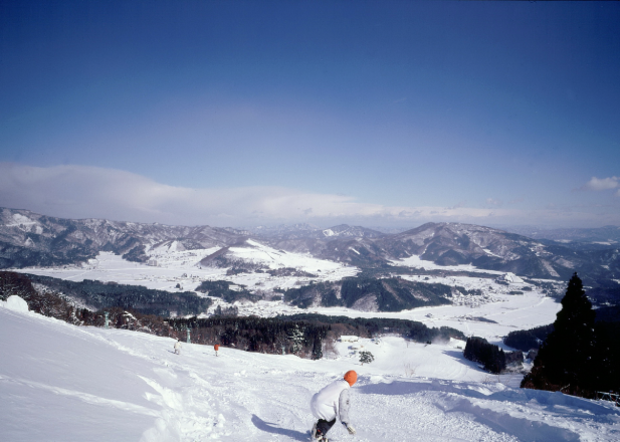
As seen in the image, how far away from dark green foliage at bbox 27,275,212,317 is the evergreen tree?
136456 mm

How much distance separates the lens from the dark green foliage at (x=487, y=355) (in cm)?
6691

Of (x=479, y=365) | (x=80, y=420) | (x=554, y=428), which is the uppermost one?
(x=80, y=420)

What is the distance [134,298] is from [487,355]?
147 meters

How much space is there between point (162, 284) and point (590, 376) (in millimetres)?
212050

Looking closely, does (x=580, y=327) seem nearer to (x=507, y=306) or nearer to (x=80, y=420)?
(x=80, y=420)

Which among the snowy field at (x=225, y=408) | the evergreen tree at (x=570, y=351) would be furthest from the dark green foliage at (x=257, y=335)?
the snowy field at (x=225, y=408)

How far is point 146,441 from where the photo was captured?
4.40 metres

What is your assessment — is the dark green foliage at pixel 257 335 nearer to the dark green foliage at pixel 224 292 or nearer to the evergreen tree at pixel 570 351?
the evergreen tree at pixel 570 351

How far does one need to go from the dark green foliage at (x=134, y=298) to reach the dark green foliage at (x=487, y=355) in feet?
377

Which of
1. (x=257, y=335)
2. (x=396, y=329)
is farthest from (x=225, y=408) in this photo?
(x=396, y=329)

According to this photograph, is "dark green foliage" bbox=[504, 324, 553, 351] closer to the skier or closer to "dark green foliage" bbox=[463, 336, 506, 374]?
"dark green foliage" bbox=[463, 336, 506, 374]

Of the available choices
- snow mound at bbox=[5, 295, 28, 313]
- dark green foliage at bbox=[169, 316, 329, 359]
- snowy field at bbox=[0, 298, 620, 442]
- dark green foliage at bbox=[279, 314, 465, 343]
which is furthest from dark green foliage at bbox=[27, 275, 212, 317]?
snowy field at bbox=[0, 298, 620, 442]

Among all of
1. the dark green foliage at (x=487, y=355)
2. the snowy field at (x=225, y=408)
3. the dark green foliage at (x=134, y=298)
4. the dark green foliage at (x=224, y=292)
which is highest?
the snowy field at (x=225, y=408)

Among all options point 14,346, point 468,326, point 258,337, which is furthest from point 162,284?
point 14,346
